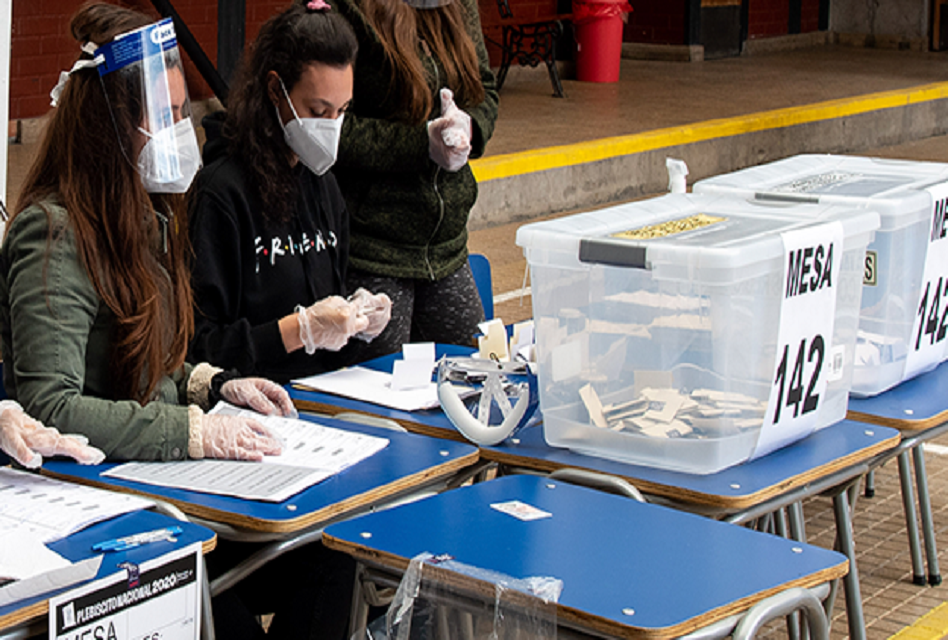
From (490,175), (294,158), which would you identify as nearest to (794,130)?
(490,175)

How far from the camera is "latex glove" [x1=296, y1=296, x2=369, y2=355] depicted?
2.85 metres

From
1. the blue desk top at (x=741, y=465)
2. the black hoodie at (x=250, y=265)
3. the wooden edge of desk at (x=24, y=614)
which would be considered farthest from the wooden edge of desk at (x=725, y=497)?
the wooden edge of desk at (x=24, y=614)

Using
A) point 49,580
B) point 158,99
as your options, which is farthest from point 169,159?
point 49,580

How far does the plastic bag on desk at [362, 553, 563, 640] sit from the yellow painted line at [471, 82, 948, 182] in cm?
611

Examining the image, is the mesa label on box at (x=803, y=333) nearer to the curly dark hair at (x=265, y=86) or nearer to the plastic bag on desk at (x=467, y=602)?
the plastic bag on desk at (x=467, y=602)

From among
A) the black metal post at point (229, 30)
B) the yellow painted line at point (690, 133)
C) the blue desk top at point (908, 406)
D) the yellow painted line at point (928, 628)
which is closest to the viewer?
the blue desk top at point (908, 406)

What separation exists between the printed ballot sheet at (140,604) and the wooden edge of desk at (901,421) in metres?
1.55

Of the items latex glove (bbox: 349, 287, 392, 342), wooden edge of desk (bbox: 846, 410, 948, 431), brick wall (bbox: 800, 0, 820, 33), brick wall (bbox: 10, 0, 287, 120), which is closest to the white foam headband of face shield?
latex glove (bbox: 349, 287, 392, 342)

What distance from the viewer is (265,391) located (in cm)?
273

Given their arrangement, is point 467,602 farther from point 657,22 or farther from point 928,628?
point 657,22

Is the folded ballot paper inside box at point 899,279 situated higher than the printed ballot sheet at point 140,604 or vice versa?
the folded ballot paper inside box at point 899,279

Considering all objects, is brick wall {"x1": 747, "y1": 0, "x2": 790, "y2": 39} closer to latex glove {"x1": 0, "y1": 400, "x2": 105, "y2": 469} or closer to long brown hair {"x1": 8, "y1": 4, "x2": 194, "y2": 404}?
long brown hair {"x1": 8, "y1": 4, "x2": 194, "y2": 404}

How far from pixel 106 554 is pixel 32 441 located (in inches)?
15.2

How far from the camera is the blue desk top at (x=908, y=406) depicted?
110 inches
